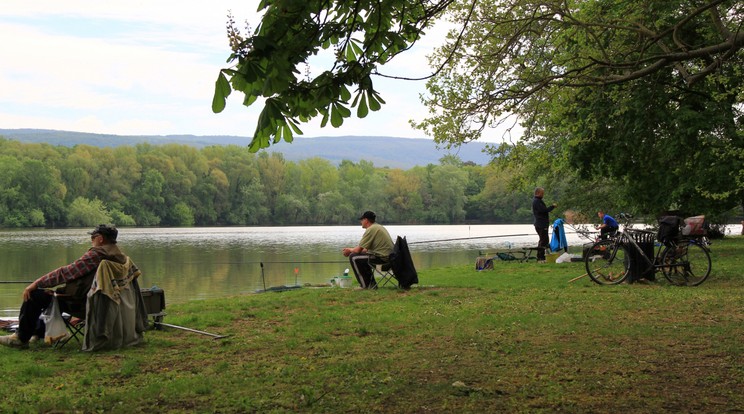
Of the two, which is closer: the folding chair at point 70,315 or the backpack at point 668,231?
the folding chair at point 70,315

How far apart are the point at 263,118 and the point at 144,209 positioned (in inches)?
3477

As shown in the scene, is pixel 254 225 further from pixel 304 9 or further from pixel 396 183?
pixel 304 9

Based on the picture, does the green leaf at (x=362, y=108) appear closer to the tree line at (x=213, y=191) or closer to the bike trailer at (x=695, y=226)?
the bike trailer at (x=695, y=226)

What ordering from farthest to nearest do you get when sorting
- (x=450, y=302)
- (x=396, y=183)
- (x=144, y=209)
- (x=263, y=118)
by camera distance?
(x=396, y=183) < (x=144, y=209) < (x=450, y=302) < (x=263, y=118)

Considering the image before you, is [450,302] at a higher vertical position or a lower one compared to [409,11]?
lower

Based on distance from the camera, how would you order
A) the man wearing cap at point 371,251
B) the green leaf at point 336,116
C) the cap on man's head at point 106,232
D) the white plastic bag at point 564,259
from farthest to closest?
1. the white plastic bag at point 564,259
2. the man wearing cap at point 371,251
3. the cap on man's head at point 106,232
4. the green leaf at point 336,116

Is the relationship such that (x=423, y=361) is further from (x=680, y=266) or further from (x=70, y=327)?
(x=680, y=266)

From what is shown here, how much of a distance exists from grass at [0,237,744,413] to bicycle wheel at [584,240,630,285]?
175cm

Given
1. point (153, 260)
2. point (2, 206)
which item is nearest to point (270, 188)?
point (2, 206)

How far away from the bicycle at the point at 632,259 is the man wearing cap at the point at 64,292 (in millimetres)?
7428

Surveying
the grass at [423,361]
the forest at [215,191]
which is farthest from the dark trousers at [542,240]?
the forest at [215,191]

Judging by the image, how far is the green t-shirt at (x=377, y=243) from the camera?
11781 millimetres

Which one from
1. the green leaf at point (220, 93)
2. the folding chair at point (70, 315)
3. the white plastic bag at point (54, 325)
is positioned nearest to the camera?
the green leaf at point (220, 93)

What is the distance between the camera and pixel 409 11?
5535 mm
